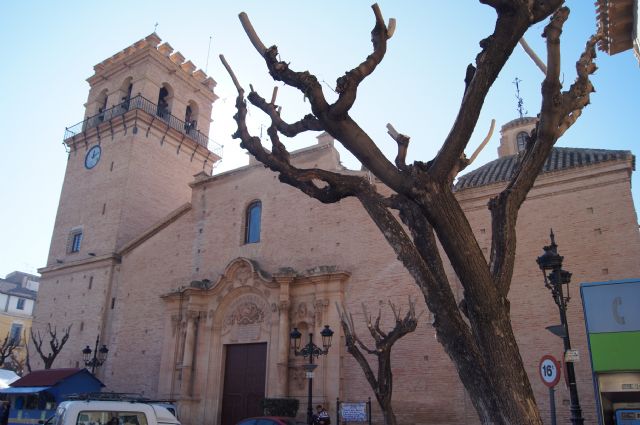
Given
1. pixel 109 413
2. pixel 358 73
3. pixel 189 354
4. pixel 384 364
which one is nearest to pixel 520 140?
pixel 384 364

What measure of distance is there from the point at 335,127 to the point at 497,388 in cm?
310

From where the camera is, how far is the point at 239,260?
71.6 feet

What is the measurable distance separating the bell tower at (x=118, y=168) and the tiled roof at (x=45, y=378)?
6.23 metres

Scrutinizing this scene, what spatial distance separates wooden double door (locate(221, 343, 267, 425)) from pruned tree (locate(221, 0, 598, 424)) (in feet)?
49.8

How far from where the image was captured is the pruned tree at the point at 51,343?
79.3 feet

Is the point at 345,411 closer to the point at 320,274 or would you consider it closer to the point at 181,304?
the point at 320,274

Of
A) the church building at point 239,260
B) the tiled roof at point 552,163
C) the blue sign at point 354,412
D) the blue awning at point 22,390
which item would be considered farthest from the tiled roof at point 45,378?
the tiled roof at point 552,163

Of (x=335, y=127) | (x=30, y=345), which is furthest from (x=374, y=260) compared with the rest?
(x=30, y=345)

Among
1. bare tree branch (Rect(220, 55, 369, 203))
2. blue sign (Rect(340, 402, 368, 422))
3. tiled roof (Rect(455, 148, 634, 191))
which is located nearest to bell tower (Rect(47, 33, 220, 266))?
blue sign (Rect(340, 402, 368, 422))

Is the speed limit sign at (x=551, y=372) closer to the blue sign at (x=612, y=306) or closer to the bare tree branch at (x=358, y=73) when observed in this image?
the blue sign at (x=612, y=306)

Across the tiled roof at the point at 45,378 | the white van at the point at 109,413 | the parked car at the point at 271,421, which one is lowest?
the parked car at the point at 271,421

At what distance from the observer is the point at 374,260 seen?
19.2m

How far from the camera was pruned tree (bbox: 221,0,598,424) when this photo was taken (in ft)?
17.4

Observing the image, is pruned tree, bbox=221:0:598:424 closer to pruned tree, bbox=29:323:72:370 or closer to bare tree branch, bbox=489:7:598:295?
bare tree branch, bbox=489:7:598:295
